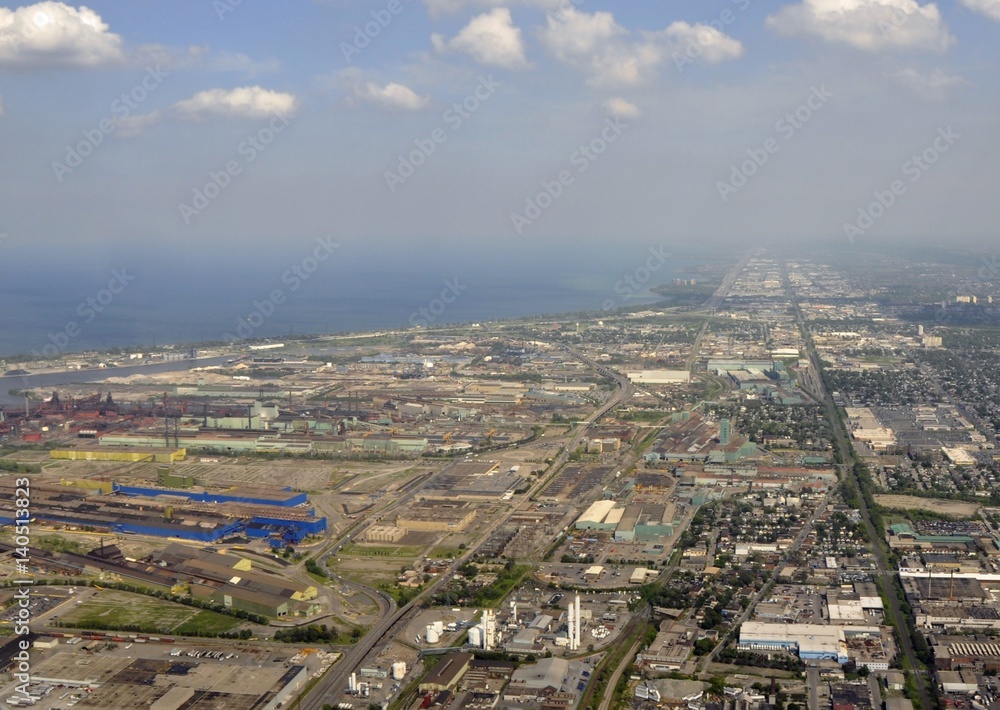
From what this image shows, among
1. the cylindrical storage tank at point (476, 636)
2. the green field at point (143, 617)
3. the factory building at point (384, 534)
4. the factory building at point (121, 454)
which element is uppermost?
the factory building at point (121, 454)

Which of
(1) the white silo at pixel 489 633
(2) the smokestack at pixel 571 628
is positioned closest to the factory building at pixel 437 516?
(1) the white silo at pixel 489 633

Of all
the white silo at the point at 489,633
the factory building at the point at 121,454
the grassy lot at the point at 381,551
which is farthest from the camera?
the factory building at the point at 121,454

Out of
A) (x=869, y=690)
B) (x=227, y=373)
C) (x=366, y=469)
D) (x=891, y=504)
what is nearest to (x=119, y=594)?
(x=366, y=469)

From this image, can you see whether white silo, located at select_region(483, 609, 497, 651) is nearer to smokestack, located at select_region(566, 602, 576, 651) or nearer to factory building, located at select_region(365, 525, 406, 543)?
smokestack, located at select_region(566, 602, 576, 651)

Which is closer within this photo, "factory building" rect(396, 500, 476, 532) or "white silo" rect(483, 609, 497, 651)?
"white silo" rect(483, 609, 497, 651)

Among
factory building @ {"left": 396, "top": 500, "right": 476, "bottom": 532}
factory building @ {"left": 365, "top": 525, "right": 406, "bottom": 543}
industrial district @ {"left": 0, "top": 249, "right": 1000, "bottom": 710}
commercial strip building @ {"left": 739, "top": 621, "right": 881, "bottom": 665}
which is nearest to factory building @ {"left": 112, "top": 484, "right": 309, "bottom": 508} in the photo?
industrial district @ {"left": 0, "top": 249, "right": 1000, "bottom": 710}

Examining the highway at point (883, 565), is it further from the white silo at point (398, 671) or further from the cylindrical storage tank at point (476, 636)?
the white silo at point (398, 671)

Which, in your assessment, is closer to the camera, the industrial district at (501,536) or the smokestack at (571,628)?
the industrial district at (501,536)
